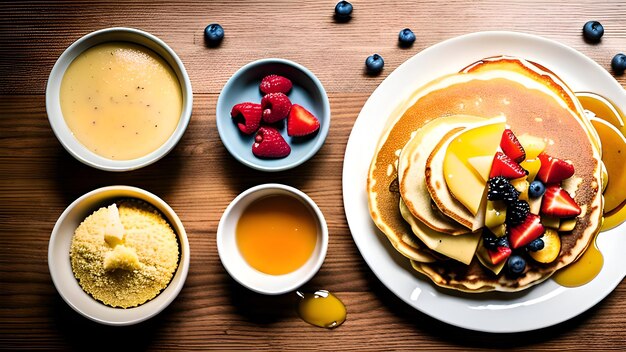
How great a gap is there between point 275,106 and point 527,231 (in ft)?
2.70

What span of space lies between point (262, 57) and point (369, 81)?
0.36m

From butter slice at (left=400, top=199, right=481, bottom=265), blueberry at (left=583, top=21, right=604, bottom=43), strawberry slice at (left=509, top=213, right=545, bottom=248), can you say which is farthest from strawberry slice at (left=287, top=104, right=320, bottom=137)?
blueberry at (left=583, top=21, right=604, bottom=43)

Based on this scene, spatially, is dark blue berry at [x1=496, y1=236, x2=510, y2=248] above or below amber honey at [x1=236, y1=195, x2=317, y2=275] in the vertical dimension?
above

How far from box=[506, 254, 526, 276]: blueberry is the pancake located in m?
0.21

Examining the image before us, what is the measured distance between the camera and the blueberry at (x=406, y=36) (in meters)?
1.97

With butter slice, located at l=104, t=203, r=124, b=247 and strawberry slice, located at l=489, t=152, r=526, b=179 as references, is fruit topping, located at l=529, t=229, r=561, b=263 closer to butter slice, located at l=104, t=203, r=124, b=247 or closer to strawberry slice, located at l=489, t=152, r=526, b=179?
strawberry slice, located at l=489, t=152, r=526, b=179

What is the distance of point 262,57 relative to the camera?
2.02m

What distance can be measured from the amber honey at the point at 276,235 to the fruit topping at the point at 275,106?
9.8 inches

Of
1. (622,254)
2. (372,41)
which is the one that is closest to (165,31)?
(372,41)

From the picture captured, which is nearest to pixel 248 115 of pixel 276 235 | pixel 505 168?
pixel 276 235

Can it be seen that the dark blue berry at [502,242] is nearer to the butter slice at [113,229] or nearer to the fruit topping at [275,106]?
the fruit topping at [275,106]

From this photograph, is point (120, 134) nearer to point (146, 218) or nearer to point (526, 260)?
point (146, 218)

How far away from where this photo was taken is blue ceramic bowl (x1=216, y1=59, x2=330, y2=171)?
1.90 meters

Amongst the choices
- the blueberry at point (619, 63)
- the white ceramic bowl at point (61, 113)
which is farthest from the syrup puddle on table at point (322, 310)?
the blueberry at point (619, 63)
